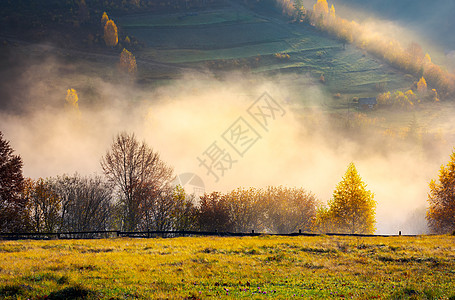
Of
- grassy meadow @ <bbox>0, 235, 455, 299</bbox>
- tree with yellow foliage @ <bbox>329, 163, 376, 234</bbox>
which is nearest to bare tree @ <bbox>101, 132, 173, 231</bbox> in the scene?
grassy meadow @ <bbox>0, 235, 455, 299</bbox>

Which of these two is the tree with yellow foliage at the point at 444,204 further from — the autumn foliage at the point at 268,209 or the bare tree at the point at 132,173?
the bare tree at the point at 132,173

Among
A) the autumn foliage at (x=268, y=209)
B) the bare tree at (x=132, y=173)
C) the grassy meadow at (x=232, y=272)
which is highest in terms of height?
the bare tree at (x=132, y=173)

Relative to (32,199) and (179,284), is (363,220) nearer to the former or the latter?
(179,284)

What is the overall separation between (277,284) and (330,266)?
654 centimetres

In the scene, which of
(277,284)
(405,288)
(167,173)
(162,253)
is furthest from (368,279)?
(167,173)

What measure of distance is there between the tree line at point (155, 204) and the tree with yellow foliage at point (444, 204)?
0.52ft

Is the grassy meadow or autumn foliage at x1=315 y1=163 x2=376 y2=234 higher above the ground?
autumn foliage at x1=315 y1=163 x2=376 y2=234

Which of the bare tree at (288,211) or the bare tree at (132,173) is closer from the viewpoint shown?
the bare tree at (132,173)

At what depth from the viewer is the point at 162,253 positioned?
28.2 meters

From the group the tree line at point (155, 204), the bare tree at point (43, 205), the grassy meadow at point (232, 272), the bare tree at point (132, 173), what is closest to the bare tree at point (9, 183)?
the tree line at point (155, 204)

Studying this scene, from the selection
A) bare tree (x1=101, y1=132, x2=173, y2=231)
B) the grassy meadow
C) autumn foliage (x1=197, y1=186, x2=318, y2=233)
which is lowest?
the grassy meadow

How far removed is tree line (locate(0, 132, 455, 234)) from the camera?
64.7 meters

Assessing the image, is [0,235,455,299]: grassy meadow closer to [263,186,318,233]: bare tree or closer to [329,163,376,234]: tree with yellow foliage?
→ [329,163,376,234]: tree with yellow foliage

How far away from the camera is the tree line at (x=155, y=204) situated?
6469 cm
